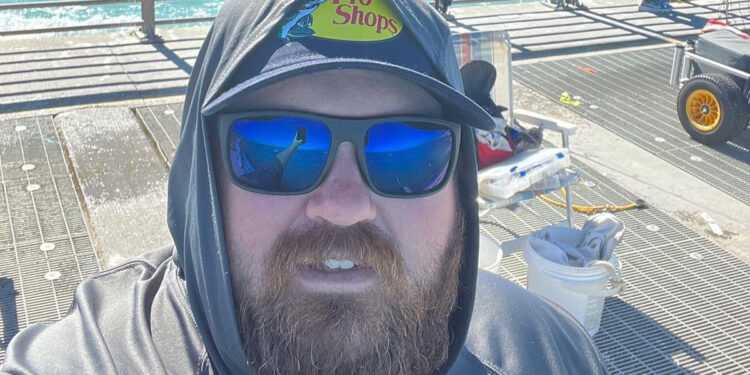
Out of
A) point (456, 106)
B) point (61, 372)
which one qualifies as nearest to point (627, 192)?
point (456, 106)

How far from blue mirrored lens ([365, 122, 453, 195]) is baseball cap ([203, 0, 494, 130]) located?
→ 102mm

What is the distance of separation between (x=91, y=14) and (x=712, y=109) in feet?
21.4

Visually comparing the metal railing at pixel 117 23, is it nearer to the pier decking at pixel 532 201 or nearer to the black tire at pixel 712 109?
the pier decking at pixel 532 201

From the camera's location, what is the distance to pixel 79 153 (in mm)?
5547

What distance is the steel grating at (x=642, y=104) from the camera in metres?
5.88

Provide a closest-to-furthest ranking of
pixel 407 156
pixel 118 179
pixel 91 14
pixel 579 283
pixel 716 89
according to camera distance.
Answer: pixel 407 156 < pixel 579 283 < pixel 118 179 < pixel 716 89 < pixel 91 14

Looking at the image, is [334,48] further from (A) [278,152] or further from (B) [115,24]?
(B) [115,24]

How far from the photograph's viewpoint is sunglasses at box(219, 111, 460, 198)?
146cm

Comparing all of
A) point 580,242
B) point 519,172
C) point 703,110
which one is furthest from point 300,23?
point 703,110

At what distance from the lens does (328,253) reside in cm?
146

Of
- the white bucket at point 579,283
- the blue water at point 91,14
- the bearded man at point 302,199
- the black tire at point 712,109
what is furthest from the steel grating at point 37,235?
the black tire at point 712,109

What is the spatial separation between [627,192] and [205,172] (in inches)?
Result: 174

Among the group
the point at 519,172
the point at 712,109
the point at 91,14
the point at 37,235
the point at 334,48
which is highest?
the point at 334,48

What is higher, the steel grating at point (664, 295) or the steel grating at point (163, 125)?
the steel grating at point (163, 125)
